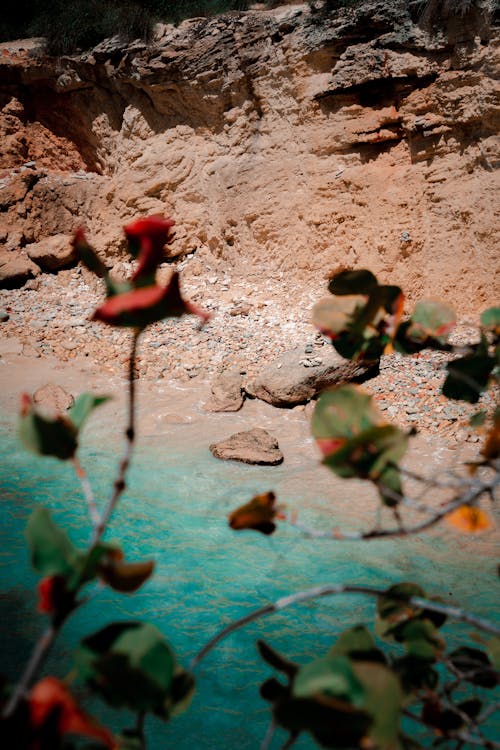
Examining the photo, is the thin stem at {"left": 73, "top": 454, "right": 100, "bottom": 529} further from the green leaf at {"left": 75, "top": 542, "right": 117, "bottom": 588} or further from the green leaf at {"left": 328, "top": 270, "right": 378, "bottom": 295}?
the green leaf at {"left": 328, "top": 270, "right": 378, "bottom": 295}

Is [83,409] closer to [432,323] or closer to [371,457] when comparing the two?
[371,457]

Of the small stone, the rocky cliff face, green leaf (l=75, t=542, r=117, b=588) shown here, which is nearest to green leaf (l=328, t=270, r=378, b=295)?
green leaf (l=75, t=542, r=117, b=588)

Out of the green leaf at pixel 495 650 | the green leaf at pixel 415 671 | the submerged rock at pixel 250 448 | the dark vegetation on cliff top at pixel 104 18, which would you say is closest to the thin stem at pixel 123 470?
the green leaf at pixel 415 671

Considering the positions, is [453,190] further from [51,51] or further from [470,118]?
[51,51]

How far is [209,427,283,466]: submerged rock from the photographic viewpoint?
4.86 m

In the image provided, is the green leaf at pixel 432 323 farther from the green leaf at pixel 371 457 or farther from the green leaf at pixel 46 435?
the green leaf at pixel 46 435

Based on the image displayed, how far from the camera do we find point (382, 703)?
0.54 meters

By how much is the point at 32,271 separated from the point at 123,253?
1.40 metres

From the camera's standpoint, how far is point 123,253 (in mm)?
8852

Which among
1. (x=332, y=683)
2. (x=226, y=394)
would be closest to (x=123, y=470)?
(x=332, y=683)

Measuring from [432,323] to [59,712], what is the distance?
80 cm

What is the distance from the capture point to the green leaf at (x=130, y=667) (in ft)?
1.90

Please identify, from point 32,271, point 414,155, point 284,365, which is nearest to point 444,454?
point 284,365

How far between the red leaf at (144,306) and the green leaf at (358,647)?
46 centimetres
